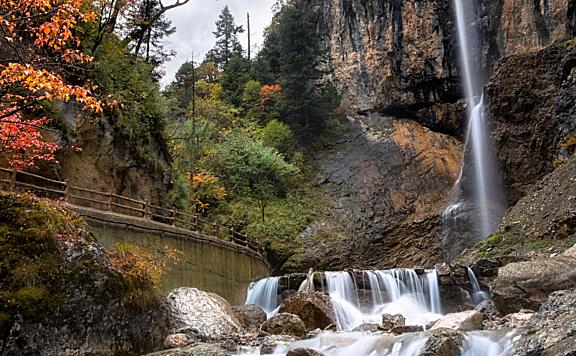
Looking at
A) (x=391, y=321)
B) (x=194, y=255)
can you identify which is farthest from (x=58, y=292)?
(x=194, y=255)

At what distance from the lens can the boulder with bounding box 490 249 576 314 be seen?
1001 centimetres

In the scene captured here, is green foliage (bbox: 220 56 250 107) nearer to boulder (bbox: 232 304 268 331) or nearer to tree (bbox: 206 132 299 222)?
tree (bbox: 206 132 299 222)

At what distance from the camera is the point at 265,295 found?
19500mm

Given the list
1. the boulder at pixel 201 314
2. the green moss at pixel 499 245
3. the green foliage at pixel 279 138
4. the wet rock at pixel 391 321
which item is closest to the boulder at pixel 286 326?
the boulder at pixel 201 314

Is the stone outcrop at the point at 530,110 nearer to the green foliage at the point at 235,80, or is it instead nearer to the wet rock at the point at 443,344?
the wet rock at the point at 443,344

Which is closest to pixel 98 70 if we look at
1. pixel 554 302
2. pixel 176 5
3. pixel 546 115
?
pixel 176 5

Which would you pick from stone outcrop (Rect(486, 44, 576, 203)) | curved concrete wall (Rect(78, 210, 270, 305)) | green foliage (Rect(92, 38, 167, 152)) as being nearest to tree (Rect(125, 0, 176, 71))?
green foliage (Rect(92, 38, 167, 152))

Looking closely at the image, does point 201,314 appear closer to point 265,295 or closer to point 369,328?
point 369,328

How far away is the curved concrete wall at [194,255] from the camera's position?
42.5ft

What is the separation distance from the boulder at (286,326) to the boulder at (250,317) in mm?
1306

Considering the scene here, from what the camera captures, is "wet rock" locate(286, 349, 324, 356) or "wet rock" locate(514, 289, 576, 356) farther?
"wet rock" locate(286, 349, 324, 356)

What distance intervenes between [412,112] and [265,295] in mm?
17961

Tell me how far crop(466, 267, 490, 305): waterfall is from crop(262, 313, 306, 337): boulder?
21.5 feet

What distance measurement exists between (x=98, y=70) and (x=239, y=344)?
1047cm
